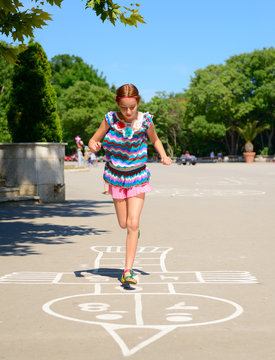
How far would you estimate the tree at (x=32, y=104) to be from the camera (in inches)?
674

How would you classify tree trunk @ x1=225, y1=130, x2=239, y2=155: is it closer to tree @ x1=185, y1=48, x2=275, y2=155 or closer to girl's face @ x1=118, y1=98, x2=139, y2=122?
tree @ x1=185, y1=48, x2=275, y2=155

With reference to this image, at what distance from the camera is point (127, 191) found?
6.05 metres

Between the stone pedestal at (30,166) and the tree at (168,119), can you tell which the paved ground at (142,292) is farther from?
the tree at (168,119)

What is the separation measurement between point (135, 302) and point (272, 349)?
1.59 meters

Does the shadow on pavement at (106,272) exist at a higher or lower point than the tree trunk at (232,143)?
A: lower

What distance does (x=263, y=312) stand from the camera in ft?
16.0

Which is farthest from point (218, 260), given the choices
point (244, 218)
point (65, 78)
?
point (65, 78)

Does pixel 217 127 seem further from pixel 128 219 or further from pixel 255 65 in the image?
pixel 128 219

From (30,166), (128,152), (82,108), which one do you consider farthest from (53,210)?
(82,108)

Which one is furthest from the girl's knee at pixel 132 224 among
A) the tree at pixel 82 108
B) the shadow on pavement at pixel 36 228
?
the tree at pixel 82 108

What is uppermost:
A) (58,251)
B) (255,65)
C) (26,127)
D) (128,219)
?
(255,65)

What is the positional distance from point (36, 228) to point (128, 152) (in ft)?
16.7

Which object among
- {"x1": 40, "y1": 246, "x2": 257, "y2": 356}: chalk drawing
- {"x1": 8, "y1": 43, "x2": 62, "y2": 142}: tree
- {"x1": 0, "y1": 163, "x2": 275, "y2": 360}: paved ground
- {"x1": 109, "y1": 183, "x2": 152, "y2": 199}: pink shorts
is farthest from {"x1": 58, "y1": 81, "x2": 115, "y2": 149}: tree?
{"x1": 109, "y1": 183, "x2": 152, "y2": 199}: pink shorts

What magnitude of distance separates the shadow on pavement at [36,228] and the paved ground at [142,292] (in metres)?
0.03
